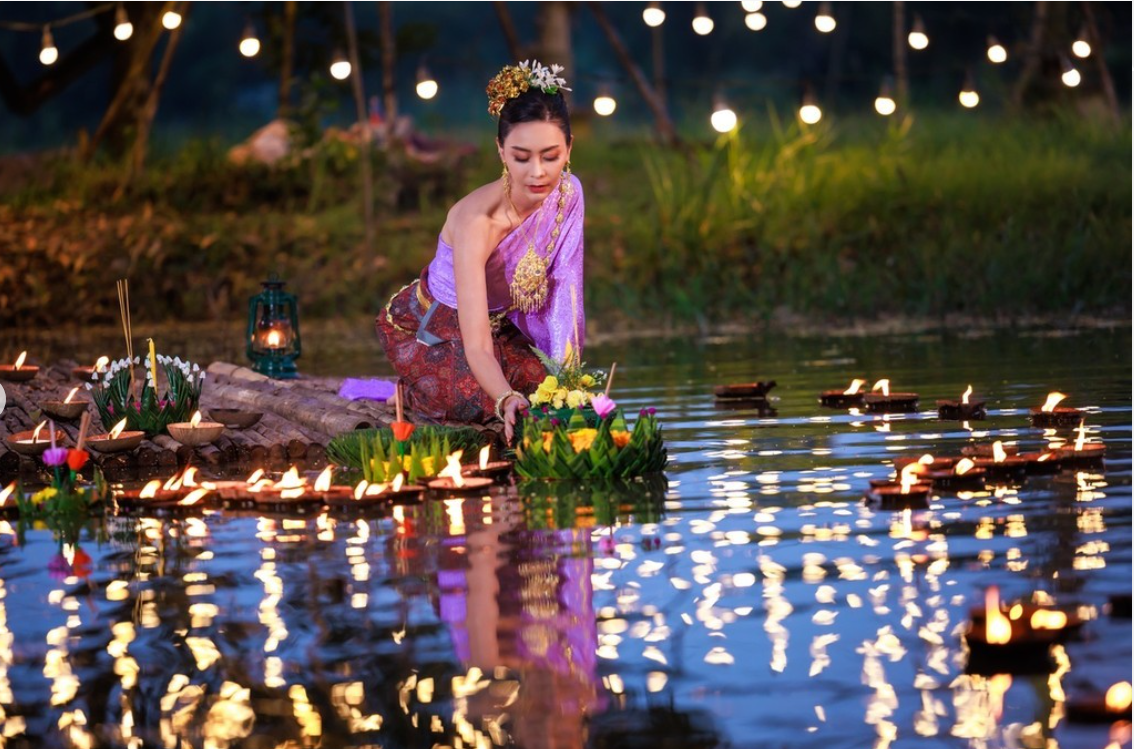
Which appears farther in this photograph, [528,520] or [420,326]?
[420,326]

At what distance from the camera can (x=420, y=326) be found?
7824mm

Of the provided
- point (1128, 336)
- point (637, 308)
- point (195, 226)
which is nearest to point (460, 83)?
point (195, 226)

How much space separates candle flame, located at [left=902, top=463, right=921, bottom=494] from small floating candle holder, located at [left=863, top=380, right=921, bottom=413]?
2274mm

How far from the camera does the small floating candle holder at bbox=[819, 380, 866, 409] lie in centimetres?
860

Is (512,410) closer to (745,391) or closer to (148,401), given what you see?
(148,401)

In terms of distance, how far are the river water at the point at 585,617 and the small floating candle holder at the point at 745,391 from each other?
2.06 metres

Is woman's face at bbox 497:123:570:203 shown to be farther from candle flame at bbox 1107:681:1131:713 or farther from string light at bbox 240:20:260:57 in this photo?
string light at bbox 240:20:260:57

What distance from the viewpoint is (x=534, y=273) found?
7.27m

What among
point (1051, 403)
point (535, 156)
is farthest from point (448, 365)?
point (1051, 403)

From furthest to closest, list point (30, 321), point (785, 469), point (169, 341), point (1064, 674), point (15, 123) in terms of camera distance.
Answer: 1. point (15, 123)
2. point (30, 321)
3. point (169, 341)
4. point (785, 469)
5. point (1064, 674)

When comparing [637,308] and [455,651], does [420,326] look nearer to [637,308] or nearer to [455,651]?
[455,651]

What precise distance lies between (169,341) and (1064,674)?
11924 millimetres

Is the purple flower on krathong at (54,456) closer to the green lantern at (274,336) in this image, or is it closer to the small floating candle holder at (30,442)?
the small floating candle holder at (30,442)

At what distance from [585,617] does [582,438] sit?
210 cm
